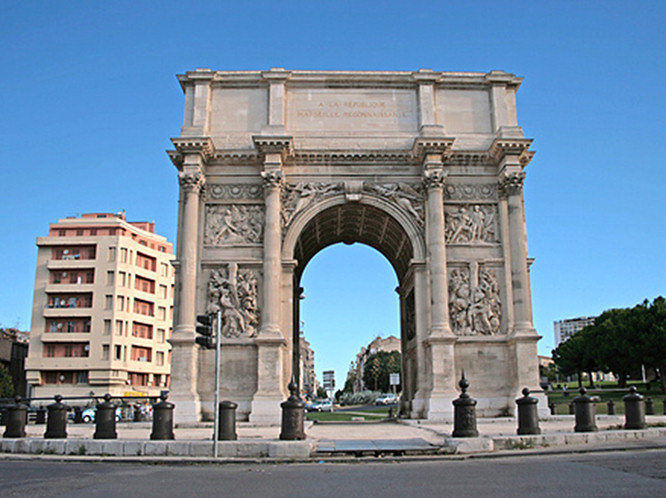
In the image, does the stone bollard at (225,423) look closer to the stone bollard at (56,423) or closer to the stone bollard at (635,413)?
the stone bollard at (56,423)

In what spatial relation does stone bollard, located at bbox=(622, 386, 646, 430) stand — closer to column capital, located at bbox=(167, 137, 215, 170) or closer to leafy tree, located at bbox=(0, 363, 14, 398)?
column capital, located at bbox=(167, 137, 215, 170)

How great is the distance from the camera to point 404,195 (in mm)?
23812

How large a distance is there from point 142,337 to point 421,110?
4105 centimetres

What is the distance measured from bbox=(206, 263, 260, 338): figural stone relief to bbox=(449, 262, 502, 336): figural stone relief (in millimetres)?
7034

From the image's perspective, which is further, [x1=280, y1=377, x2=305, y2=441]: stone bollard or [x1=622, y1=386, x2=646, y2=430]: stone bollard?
[x1=622, y1=386, x2=646, y2=430]: stone bollard

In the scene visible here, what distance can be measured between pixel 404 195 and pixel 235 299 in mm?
7257

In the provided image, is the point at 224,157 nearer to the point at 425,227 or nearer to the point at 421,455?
the point at 425,227

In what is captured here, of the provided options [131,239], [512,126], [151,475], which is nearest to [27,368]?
[131,239]

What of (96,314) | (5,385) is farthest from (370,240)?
(5,385)

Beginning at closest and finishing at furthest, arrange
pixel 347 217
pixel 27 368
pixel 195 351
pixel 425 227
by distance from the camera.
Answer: pixel 195 351 < pixel 425 227 < pixel 347 217 < pixel 27 368

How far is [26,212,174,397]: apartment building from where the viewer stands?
52.9 metres

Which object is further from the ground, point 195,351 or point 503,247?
point 503,247

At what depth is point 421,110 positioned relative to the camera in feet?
80.0

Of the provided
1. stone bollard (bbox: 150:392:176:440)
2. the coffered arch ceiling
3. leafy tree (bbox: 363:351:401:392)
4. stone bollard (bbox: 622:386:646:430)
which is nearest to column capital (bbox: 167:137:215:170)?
the coffered arch ceiling
